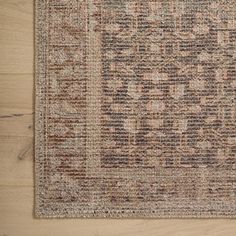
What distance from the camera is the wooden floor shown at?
76 centimetres

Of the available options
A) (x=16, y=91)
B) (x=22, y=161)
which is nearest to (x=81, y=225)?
(x=22, y=161)

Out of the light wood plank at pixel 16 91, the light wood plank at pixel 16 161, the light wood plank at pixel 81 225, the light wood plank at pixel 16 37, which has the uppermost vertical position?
the light wood plank at pixel 16 37

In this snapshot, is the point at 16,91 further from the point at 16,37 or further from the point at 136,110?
the point at 136,110

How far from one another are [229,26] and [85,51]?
0.99 feet

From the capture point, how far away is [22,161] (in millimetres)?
772

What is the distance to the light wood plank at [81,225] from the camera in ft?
2.48

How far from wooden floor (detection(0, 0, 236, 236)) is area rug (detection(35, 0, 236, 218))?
21 mm

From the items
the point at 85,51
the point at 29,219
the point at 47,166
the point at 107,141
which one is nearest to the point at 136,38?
the point at 85,51

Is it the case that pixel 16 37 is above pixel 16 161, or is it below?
above

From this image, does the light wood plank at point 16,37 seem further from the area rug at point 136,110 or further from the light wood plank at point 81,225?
the light wood plank at point 81,225

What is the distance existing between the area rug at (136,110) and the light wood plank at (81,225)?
0.06 ft

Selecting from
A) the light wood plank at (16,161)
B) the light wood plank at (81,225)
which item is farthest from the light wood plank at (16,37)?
the light wood plank at (81,225)

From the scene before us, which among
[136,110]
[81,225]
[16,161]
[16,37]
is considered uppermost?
[16,37]

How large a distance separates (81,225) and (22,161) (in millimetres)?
182
